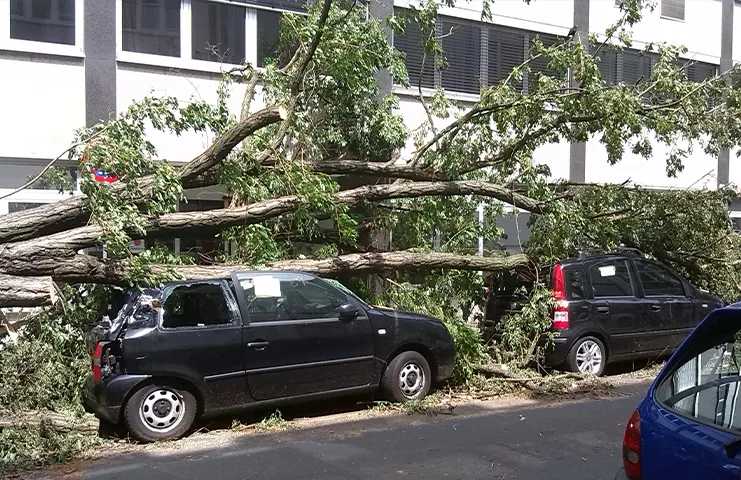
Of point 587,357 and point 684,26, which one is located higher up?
point 684,26

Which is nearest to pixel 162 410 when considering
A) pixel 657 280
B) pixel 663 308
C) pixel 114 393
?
pixel 114 393

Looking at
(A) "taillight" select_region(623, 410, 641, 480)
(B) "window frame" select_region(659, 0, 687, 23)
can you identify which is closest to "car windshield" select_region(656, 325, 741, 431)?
(A) "taillight" select_region(623, 410, 641, 480)

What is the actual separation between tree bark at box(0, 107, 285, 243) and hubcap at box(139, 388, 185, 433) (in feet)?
7.04

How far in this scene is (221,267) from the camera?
768 cm

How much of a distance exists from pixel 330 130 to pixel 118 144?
424cm

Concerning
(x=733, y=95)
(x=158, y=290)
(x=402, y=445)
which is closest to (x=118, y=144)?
(x=158, y=290)

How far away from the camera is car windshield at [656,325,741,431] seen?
3.03 m

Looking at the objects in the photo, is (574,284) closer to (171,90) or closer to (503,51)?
(171,90)

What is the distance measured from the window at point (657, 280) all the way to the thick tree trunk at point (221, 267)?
1.61 metres

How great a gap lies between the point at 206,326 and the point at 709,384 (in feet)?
15.4

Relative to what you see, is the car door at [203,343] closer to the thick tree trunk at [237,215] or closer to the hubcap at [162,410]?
the hubcap at [162,410]

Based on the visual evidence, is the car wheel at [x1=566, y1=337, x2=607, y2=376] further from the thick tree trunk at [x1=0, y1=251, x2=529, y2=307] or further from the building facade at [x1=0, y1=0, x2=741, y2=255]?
the building facade at [x1=0, y1=0, x2=741, y2=255]

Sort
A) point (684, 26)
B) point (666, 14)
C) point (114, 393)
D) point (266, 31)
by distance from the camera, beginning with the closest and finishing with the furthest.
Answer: point (114, 393) < point (266, 31) < point (666, 14) < point (684, 26)

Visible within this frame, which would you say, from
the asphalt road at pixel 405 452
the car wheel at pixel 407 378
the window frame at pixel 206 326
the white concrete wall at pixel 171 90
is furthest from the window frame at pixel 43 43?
the car wheel at pixel 407 378
